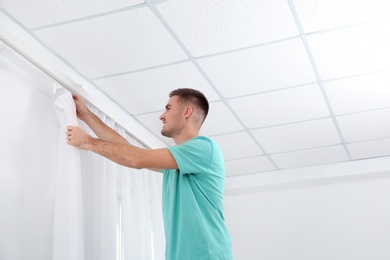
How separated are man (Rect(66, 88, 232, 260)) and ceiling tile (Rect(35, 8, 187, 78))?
0.60 m

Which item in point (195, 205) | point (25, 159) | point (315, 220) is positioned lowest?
point (195, 205)

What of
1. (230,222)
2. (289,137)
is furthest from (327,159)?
(230,222)

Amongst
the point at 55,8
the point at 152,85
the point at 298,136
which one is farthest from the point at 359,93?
the point at 55,8

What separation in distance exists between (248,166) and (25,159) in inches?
115

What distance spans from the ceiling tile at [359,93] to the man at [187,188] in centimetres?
138

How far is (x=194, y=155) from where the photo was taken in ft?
6.52

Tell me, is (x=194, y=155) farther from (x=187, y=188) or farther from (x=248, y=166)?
(x=248, y=166)

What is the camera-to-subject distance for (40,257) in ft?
6.48

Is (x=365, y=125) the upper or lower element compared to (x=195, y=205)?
upper

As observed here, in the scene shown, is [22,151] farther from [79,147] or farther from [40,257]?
[40,257]

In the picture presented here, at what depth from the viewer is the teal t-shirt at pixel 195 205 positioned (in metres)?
1.88

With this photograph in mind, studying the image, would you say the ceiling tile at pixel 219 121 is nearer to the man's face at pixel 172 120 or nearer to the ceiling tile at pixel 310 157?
the ceiling tile at pixel 310 157

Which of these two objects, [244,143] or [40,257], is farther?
[244,143]

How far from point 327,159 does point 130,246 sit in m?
2.56
